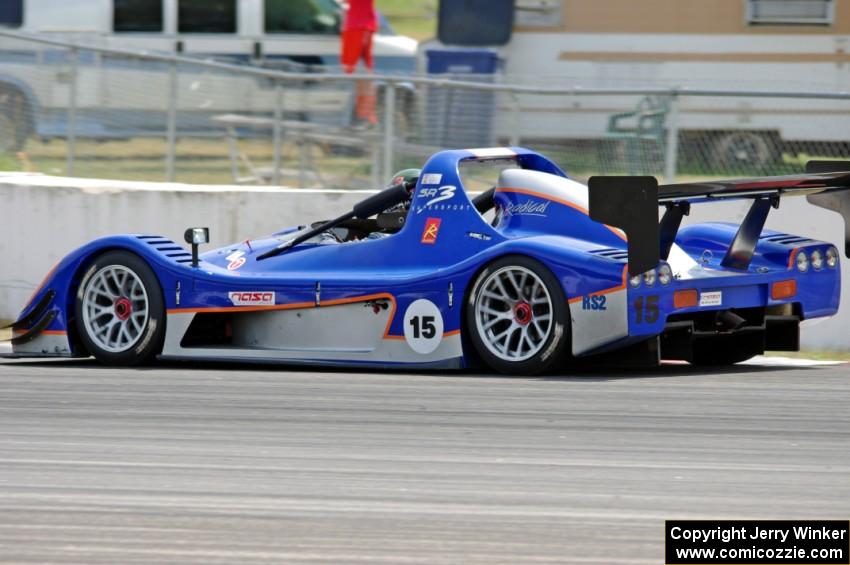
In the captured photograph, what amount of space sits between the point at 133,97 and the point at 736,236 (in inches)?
236

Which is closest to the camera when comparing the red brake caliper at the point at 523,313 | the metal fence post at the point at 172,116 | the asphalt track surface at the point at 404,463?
the asphalt track surface at the point at 404,463

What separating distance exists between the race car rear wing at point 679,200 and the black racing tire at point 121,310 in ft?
8.69

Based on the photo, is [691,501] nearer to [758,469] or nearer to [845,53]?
[758,469]

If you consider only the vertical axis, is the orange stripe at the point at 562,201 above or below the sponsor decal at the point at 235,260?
above

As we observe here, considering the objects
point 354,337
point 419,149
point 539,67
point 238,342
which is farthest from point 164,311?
point 539,67

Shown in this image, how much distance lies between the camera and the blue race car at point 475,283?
8.16 m

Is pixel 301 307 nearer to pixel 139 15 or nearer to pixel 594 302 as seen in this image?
pixel 594 302

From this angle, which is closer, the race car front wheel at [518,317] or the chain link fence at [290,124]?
the race car front wheel at [518,317]

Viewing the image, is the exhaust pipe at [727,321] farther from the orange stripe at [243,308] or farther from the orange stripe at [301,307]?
the orange stripe at [243,308]

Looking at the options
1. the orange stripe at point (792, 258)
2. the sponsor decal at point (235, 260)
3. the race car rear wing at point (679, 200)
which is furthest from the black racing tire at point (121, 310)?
the orange stripe at point (792, 258)

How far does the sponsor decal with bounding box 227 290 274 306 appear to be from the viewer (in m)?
8.97

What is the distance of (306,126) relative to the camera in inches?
511

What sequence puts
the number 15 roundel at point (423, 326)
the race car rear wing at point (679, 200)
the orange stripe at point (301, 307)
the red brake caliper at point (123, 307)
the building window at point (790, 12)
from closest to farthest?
the race car rear wing at point (679, 200)
the number 15 roundel at point (423, 326)
the orange stripe at point (301, 307)
the red brake caliper at point (123, 307)
the building window at point (790, 12)

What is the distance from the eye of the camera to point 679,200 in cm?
852
